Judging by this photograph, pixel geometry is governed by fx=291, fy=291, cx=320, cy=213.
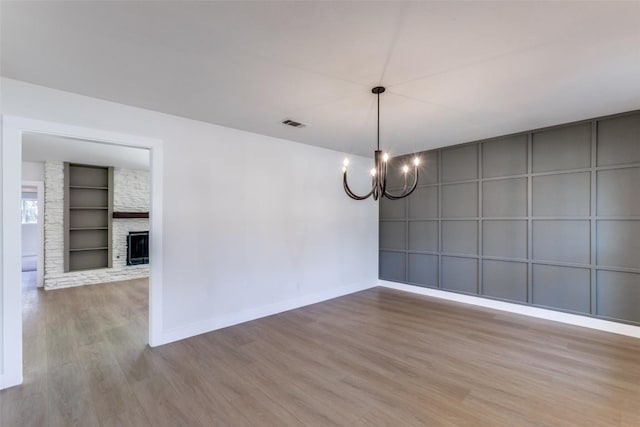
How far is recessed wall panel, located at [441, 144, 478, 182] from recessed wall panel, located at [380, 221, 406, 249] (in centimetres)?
130

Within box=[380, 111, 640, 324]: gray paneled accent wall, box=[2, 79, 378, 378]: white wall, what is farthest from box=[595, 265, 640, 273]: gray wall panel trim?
box=[2, 79, 378, 378]: white wall

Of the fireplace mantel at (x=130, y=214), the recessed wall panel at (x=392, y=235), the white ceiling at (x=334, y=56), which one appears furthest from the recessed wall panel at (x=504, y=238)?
the fireplace mantel at (x=130, y=214)

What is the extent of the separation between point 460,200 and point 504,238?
93 cm

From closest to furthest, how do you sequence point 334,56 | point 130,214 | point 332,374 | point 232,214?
point 334,56 → point 332,374 → point 232,214 → point 130,214

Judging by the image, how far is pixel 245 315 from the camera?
164 inches

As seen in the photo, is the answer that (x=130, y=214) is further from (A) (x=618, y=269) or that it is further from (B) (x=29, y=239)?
(A) (x=618, y=269)

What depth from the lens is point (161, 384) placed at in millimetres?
2594

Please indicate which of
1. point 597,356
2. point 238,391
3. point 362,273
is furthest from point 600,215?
point 238,391

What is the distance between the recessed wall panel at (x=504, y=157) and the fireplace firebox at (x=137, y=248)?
7748 millimetres

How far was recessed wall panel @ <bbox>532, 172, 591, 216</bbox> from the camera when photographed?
3.92 meters

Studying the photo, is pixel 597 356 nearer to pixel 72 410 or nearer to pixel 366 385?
pixel 366 385

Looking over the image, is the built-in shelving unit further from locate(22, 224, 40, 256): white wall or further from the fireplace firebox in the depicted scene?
locate(22, 224, 40, 256): white wall

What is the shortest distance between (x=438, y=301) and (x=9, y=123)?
5.96 meters

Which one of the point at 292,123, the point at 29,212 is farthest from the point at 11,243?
the point at 29,212
